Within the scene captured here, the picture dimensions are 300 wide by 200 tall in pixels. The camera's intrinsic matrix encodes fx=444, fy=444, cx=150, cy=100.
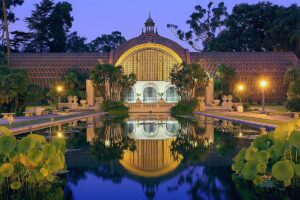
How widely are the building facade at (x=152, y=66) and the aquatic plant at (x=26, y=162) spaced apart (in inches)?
1849

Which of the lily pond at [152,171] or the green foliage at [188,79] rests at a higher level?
the green foliage at [188,79]

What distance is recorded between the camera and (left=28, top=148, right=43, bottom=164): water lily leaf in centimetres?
1009

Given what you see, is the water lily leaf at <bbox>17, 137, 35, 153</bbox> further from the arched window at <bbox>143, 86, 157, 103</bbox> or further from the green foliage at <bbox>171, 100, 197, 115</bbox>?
the arched window at <bbox>143, 86, 157, 103</bbox>

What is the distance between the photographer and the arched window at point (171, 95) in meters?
58.6

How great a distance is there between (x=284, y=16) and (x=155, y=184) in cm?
6624

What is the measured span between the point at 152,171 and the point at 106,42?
82709 millimetres

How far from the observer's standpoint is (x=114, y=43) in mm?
93812

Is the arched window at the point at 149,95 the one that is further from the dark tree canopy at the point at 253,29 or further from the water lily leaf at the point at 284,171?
the water lily leaf at the point at 284,171

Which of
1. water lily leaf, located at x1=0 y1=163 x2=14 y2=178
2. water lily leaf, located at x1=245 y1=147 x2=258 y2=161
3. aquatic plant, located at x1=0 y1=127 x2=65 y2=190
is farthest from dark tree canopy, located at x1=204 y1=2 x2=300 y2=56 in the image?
water lily leaf, located at x1=0 y1=163 x2=14 y2=178

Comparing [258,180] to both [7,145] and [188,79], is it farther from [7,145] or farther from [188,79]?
[188,79]

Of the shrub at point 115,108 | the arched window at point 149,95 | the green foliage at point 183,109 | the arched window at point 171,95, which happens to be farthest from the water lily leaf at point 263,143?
the arched window at point 171,95

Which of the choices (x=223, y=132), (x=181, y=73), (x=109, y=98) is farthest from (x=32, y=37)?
(x=223, y=132)

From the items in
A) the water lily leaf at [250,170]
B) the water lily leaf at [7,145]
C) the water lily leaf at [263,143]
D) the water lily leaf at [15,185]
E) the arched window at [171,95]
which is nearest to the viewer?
the water lily leaf at [7,145]

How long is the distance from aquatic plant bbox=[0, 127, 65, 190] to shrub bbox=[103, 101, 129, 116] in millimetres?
32463
